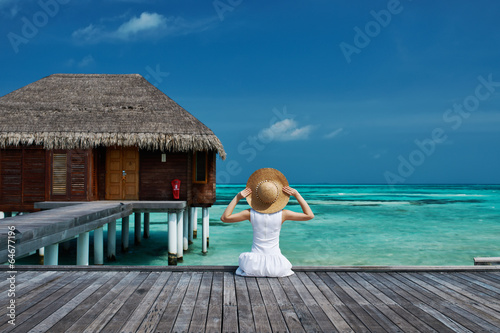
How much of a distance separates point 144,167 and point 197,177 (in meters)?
1.73

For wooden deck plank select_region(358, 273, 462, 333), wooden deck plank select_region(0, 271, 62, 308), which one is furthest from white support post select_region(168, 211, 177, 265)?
wooden deck plank select_region(358, 273, 462, 333)

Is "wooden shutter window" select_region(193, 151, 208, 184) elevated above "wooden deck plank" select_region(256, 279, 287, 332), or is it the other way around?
"wooden shutter window" select_region(193, 151, 208, 184)

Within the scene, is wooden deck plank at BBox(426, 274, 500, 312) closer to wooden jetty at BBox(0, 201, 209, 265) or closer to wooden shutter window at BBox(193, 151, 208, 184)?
wooden jetty at BBox(0, 201, 209, 265)

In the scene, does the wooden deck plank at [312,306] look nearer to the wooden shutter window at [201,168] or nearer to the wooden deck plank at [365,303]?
the wooden deck plank at [365,303]

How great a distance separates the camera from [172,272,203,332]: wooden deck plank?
335 centimetres

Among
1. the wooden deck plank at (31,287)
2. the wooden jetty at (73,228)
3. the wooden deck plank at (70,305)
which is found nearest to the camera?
the wooden deck plank at (70,305)

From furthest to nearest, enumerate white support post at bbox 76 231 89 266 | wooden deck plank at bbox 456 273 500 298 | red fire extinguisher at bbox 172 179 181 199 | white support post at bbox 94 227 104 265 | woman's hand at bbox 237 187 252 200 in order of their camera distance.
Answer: red fire extinguisher at bbox 172 179 181 199 < white support post at bbox 94 227 104 265 < white support post at bbox 76 231 89 266 < woman's hand at bbox 237 187 252 200 < wooden deck plank at bbox 456 273 500 298

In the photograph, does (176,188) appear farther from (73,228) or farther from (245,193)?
(245,193)

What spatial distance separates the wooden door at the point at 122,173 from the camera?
1366cm

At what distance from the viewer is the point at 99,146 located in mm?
13602

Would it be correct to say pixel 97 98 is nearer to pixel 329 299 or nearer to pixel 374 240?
pixel 329 299

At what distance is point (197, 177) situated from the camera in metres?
14.0

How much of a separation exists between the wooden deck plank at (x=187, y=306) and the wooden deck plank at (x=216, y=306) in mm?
162

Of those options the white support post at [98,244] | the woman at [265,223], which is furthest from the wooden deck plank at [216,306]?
the white support post at [98,244]
